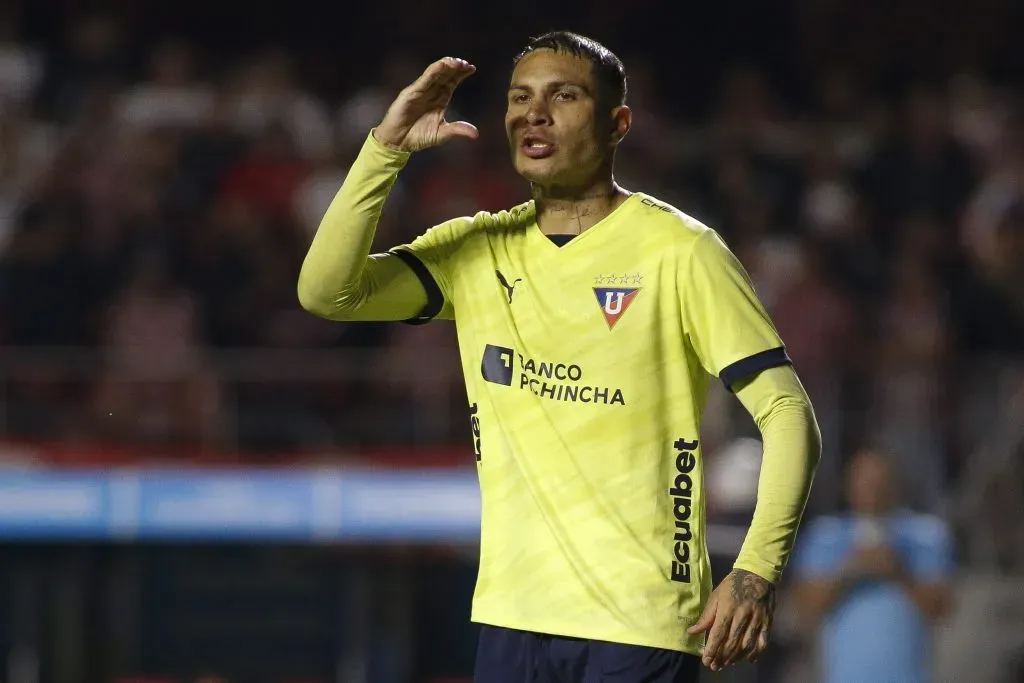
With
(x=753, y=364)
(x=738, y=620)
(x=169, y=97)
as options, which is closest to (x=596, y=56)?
(x=753, y=364)

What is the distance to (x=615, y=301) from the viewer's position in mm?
4109

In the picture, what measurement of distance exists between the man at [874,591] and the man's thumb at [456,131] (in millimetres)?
3970

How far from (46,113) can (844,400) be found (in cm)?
591

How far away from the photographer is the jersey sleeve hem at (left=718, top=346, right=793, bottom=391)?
3922mm

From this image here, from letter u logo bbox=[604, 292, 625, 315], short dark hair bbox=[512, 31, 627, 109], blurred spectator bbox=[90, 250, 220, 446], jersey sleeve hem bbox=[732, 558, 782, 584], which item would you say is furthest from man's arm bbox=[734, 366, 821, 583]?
blurred spectator bbox=[90, 250, 220, 446]

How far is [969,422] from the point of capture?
9.90 meters

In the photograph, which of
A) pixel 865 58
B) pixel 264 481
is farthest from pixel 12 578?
pixel 865 58

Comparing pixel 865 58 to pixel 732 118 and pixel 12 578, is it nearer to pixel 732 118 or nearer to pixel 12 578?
pixel 732 118

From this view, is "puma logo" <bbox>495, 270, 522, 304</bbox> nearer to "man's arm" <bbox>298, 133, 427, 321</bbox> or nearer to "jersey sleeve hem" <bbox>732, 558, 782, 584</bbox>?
"man's arm" <bbox>298, 133, 427, 321</bbox>

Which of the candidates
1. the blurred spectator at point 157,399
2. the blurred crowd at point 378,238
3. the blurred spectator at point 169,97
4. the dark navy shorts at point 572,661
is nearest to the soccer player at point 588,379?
the dark navy shorts at point 572,661

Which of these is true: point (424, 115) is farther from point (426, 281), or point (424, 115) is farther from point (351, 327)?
point (351, 327)

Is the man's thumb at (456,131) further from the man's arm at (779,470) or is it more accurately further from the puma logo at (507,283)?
the man's arm at (779,470)

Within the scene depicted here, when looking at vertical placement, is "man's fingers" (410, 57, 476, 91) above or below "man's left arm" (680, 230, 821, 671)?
above

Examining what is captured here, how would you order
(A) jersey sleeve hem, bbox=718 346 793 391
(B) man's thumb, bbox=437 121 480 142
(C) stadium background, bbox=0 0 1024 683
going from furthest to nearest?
(C) stadium background, bbox=0 0 1024 683, (B) man's thumb, bbox=437 121 480 142, (A) jersey sleeve hem, bbox=718 346 793 391
